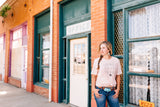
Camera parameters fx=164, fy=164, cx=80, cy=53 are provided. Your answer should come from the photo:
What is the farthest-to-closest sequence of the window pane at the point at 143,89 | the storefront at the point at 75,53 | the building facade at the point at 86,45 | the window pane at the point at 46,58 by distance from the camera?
1. the window pane at the point at 46,58
2. the storefront at the point at 75,53
3. the building facade at the point at 86,45
4. the window pane at the point at 143,89

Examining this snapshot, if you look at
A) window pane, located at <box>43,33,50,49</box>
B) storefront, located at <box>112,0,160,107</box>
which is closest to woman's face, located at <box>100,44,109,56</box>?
storefront, located at <box>112,0,160,107</box>

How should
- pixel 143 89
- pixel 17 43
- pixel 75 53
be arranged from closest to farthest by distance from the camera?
1. pixel 143 89
2. pixel 75 53
3. pixel 17 43

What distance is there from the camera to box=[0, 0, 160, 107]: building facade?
3.63m

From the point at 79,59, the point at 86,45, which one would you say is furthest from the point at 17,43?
the point at 86,45

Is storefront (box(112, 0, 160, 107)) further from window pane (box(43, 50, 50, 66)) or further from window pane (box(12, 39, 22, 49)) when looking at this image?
window pane (box(12, 39, 22, 49))

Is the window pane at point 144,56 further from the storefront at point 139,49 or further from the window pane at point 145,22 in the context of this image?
the window pane at point 145,22

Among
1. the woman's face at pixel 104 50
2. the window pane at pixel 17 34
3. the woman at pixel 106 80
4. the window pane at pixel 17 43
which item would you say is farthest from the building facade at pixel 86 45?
the woman's face at pixel 104 50

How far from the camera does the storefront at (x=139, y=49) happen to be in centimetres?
351

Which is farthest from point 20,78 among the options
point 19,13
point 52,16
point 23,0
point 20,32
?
point 52,16

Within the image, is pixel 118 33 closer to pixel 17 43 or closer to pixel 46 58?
pixel 46 58

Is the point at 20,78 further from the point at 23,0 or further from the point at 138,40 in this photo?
the point at 138,40

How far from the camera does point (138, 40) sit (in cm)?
378

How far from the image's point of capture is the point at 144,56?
367 cm

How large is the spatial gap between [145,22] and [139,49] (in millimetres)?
622
